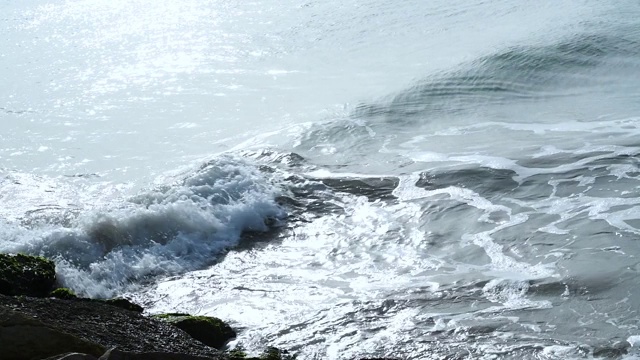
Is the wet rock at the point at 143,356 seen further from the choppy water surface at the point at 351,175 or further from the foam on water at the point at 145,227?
the foam on water at the point at 145,227

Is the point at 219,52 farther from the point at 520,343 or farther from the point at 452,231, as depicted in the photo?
the point at 520,343

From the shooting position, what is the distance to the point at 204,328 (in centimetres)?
779

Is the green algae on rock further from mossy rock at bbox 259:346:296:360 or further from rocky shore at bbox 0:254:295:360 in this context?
mossy rock at bbox 259:346:296:360

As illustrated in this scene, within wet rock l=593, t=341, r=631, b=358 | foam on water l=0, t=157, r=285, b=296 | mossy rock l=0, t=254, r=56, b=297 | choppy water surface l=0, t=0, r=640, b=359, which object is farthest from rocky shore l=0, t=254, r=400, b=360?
wet rock l=593, t=341, r=631, b=358

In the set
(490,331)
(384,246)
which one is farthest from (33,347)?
(384,246)

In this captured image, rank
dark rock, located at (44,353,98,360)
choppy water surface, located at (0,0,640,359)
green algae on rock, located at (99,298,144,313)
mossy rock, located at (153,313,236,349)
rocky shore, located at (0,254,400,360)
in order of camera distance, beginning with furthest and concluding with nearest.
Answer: choppy water surface, located at (0,0,640,359) < green algae on rock, located at (99,298,144,313) < mossy rock, located at (153,313,236,349) < rocky shore, located at (0,254,400,360) < dark rock, located at (44,353,98,360)

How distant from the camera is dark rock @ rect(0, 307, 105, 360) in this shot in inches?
223

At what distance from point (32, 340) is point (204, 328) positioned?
2.25m

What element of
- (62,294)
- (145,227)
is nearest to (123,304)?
(62,294)

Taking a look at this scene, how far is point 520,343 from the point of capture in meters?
7.64

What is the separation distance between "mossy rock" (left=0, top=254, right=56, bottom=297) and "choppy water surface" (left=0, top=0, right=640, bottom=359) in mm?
668

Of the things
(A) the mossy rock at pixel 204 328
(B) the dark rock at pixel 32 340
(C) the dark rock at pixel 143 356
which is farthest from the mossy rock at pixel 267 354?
(B) the dark rock at pixel 32 340

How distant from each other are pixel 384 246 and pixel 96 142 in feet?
21.2

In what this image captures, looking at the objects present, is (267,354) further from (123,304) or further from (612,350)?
(612,350)
